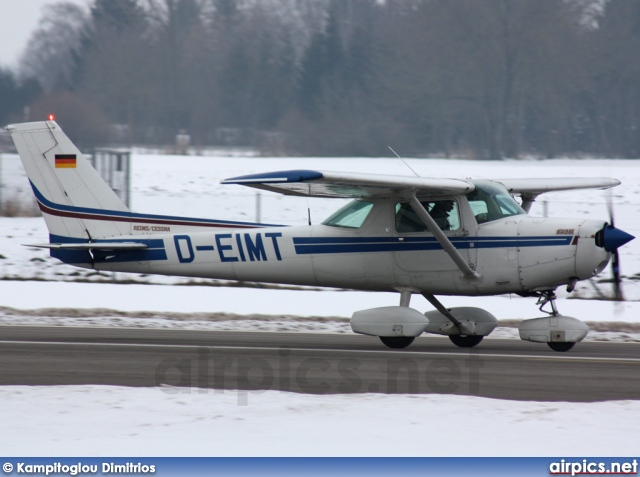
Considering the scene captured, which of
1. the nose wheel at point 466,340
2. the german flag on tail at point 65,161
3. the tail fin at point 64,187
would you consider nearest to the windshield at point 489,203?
the nose wheel at point 466,340

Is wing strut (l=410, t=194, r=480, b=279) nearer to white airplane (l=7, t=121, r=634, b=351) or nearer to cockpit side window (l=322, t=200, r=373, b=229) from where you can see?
white airplane (l=7, t=121, r=634, b=351)

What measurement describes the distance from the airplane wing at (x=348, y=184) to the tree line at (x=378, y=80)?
33673 mm

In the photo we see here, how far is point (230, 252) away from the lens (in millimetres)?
12156

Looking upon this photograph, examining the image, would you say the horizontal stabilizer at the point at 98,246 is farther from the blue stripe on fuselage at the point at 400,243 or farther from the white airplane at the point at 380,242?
the blue stripe on fuselage at the point at 400,243

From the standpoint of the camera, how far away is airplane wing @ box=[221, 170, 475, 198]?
978 cm

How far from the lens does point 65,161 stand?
Answer: 41.3 ft

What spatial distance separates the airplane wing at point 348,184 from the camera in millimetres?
9781

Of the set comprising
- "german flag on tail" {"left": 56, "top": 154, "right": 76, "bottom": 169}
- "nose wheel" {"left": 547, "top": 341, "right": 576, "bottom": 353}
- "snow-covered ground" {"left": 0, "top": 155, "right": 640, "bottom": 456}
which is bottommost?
"nose wheel" {"left": 547, "top": 341, "right": 576, "bottom": 353}

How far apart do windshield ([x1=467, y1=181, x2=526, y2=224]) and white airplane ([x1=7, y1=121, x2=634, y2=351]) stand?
15mm

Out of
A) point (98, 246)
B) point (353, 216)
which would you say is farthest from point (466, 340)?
point (98, 246)

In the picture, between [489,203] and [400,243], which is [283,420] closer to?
[400,243]

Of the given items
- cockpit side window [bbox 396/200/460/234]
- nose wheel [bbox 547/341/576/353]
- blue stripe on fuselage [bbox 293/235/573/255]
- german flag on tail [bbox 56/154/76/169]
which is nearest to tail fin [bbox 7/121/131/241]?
german flag on tail [bbox 56/154/76/169]

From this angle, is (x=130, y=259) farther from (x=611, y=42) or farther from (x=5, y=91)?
(x=611, y=42)

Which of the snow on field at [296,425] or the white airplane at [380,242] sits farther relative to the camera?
the white airplane at [380,242]
